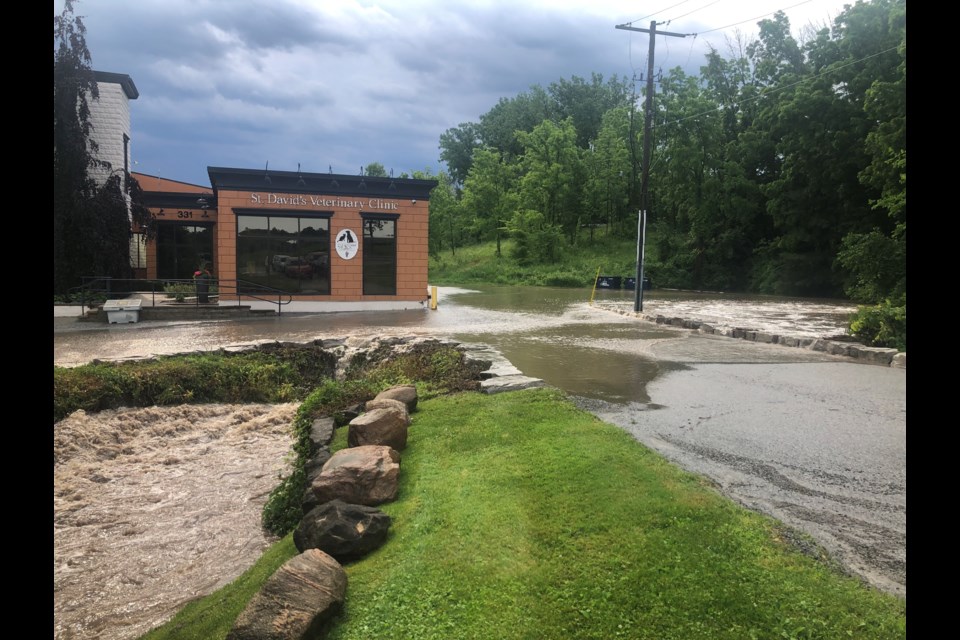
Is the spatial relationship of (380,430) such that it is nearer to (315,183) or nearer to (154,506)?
(154,506)

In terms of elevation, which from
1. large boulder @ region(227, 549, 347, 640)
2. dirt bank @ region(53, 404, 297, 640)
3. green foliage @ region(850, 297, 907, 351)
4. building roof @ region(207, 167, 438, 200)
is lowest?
dirt bank @ region(53, 404, 297, 640)

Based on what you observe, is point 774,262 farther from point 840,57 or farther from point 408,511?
point 408,511

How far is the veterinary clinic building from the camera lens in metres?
22.1

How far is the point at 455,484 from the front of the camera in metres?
4.61

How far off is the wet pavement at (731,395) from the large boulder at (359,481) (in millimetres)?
2487

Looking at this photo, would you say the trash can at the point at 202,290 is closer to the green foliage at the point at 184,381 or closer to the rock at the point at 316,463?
the green foliage at the point at 184,381

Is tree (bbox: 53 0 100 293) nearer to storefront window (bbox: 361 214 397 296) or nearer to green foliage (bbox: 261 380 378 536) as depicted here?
storefront window (bbox: 361 214 397 296)

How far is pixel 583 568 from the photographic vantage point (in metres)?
3.26

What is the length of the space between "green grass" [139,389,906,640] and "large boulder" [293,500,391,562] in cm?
9

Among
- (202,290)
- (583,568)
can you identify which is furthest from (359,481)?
(202,290)

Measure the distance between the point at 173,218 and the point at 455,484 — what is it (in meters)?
27.3

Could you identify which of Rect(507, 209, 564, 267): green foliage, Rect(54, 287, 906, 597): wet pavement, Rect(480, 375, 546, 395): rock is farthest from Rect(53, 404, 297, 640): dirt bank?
Rect(507, 209, 564, 267): green foliage

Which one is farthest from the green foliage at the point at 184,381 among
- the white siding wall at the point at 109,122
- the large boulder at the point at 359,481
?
the white siding wall at the point at 109,122
